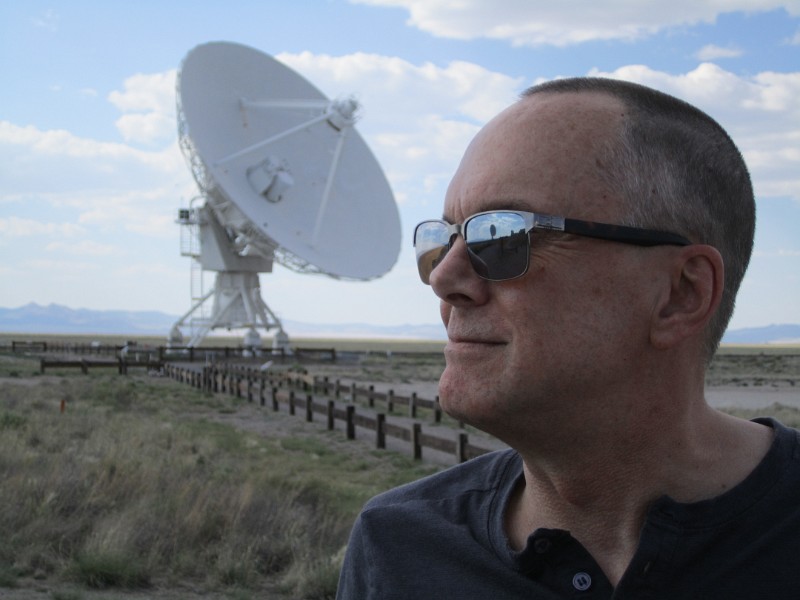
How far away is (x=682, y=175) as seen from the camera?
57.2 inches

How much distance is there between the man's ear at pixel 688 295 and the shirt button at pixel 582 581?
1.24 feet

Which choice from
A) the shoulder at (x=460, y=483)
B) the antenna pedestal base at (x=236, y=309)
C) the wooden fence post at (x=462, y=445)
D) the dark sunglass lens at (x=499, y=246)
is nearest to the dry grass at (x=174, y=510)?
the wooden fence post at (x=462, y=445)

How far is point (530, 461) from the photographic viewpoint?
1.51 metres

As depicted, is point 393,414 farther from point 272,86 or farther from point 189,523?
point 272,86

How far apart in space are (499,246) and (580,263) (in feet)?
0.44

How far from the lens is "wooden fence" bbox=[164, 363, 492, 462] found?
12.0m

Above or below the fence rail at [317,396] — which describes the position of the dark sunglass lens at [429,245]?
above

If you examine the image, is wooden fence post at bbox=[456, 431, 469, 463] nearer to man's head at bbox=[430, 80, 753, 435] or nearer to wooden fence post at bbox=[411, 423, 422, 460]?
wooden fence post at bbox=[411, 423, 422, 460]

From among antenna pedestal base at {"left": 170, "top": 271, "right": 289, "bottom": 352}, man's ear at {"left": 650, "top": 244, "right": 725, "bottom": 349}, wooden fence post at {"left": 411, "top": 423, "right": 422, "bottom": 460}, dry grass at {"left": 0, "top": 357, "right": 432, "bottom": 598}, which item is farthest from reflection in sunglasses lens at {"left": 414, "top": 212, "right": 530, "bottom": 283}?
antenna pedestal base at {"left": 170, "top": 271, "right": 289, "bottom": 352}

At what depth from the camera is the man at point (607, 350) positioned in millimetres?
1372

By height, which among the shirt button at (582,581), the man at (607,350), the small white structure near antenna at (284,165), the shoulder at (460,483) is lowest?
the shirt button at (582,581)

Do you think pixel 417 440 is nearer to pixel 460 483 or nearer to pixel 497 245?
pixel 460 483

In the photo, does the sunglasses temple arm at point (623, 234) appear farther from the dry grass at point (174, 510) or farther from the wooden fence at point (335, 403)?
the wooden fence at point (335, 403)

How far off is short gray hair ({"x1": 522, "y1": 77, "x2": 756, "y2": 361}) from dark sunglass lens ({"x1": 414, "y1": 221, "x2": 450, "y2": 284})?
1.04 ft
